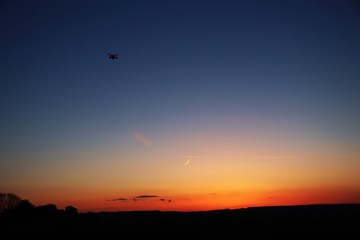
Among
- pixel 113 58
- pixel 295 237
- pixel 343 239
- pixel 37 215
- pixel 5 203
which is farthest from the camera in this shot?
pixel 5 203

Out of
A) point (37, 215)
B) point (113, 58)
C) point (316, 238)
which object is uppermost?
point (113, 58)

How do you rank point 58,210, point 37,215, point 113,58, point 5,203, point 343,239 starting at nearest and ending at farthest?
1. point 113,58
2. point 343,239
3. point 37,215
4. point 58,210
5. point 5,203

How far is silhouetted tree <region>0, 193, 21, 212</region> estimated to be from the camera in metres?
104

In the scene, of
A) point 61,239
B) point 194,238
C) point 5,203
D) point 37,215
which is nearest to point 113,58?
point 61,239

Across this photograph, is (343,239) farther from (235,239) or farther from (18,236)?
(18,236)

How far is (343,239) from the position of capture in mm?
66312

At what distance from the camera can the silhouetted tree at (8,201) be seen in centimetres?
10419

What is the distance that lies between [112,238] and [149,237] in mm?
8237

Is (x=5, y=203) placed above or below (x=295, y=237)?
above

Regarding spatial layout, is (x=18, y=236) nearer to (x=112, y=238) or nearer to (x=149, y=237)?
(x=112, y=238)

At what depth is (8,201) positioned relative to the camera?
348 feet

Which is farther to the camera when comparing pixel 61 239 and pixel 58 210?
pixel 58 210

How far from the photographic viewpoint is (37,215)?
290 ft

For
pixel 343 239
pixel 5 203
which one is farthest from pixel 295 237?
pixel 5 203
